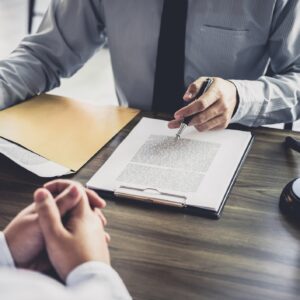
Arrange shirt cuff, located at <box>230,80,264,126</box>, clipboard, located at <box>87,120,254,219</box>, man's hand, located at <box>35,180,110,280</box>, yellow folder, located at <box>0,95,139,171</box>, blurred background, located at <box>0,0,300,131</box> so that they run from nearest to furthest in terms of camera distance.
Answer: man's hand, located at <box>35,180,110,280</box>
clipboard, located at <box>87,120,254,219</box>
yellow folder, located at <box>0,95,139,171</box>
shirt cuff, located at <box>230,80,264,126</box>
blurred background, located at <box>0,0,300,131</box>

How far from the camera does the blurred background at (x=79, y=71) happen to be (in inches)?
109

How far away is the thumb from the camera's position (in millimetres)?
529

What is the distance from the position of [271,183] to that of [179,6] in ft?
1.78

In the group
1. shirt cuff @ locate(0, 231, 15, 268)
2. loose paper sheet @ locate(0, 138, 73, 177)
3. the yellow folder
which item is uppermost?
shirt cuff @ locate(0, 231, 15, 268)

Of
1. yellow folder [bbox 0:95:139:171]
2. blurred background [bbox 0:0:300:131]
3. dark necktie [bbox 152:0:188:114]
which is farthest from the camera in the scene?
blurred background [bbox 0:0:300:131]

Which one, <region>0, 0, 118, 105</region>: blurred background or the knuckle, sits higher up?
the knuckle

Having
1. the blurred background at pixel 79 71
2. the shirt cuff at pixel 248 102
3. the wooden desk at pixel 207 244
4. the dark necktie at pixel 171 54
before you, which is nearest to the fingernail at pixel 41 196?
the wooden desk at pixel 207 244

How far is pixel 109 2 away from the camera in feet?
3.94

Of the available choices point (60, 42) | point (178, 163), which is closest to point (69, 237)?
point (178, 163)

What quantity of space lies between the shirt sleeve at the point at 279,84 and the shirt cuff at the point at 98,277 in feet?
1.72

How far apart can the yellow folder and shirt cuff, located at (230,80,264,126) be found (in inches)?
8.3

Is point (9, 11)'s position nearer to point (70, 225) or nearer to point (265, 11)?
point (265, 11)

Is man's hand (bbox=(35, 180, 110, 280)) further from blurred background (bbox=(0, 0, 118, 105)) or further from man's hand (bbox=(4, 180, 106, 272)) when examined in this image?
blurred background (bbox=(0, 0, 118, 105))

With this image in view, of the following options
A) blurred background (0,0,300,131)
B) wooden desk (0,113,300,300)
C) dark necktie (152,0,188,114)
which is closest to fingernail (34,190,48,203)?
wooden desk (0,113,300,300)
